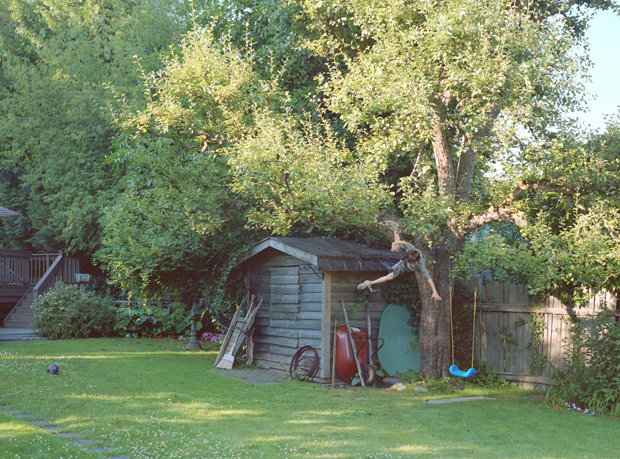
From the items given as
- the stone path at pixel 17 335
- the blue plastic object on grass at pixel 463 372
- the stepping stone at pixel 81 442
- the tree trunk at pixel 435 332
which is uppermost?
the tree trunk at pixel 435 332

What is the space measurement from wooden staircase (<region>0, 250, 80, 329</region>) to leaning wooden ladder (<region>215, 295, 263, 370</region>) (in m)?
10.6

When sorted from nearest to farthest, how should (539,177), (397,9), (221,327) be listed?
(539,177), (397,9), (221,327)

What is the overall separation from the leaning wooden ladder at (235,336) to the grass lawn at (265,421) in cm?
120

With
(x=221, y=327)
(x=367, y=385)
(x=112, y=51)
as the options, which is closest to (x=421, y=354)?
(x=367, y=385)

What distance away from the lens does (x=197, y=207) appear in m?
12.9

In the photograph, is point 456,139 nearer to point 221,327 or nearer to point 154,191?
point 154,191

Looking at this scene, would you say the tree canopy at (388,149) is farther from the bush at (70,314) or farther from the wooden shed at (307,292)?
the bush at (70,314)

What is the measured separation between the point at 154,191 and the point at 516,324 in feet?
27.0

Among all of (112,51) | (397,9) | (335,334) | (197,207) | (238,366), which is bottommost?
(238,366)

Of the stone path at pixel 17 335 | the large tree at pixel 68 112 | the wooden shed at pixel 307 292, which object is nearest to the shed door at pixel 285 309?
the wooden shed at pixel 307 292

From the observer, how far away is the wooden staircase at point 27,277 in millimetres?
21703

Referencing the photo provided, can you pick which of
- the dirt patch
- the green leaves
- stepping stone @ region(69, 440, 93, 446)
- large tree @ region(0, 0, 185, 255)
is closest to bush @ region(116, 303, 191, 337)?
large tree @ region(0, 0, 185, 255)

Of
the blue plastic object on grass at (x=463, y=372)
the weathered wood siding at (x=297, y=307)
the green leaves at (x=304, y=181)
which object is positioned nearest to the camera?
the blue plastic object on grass at (x=463, y=372)

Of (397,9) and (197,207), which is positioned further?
(197,207)
